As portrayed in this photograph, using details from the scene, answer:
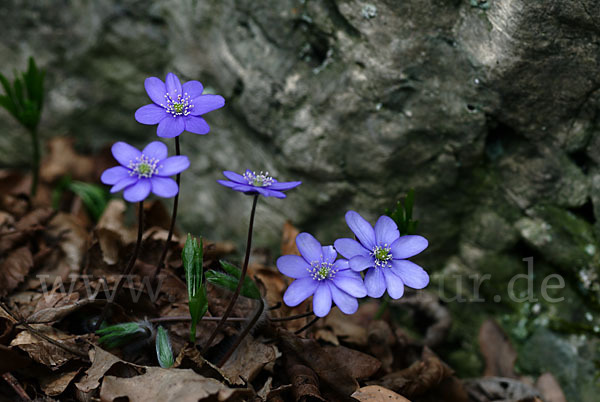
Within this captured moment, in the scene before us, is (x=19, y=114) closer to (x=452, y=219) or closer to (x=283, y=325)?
(x=283, y=325)

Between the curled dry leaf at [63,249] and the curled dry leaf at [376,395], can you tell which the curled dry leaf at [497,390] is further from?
the curled dry leaf at [63,249]

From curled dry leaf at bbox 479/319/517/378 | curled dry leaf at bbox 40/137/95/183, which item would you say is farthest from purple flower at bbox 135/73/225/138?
curled dry leaf at bbox 479/319/517/378

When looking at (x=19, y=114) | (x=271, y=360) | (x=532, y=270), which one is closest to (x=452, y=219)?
(x=532, y=270)

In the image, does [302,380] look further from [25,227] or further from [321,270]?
[25,227]

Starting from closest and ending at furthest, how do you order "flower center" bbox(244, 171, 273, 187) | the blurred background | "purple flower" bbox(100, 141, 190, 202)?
1. "purple flower" bbox(100, 141, 190, 202)
2. "flower center" bbox(244, 171, 273, 187)
3. the blurred background

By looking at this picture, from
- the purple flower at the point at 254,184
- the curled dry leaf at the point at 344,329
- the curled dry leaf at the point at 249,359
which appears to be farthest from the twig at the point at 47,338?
the curled dry leaf at the point at 344,329

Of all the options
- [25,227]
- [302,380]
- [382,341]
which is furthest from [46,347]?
[382,341]

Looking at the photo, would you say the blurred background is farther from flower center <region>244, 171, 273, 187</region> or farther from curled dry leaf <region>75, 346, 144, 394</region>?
curled dry leaf <region>75, 346, 144, 394</region>
